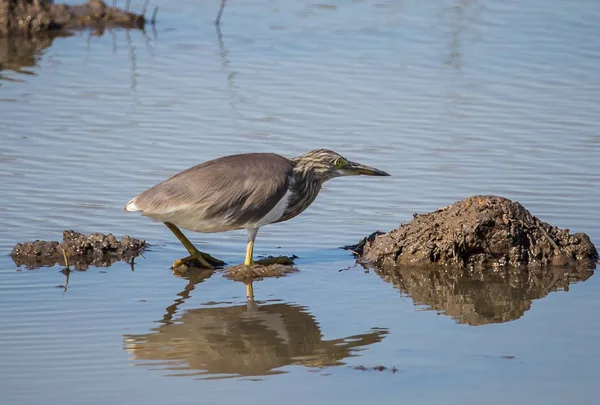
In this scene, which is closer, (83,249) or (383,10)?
(83,249)

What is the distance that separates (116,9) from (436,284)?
1310 cm

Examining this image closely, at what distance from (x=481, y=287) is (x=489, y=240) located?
0.56 m

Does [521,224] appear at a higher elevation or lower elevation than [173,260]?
higher

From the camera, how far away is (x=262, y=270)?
31.4ft

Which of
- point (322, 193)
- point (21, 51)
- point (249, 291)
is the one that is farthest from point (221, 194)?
point (21, 51)

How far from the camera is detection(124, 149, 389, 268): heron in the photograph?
9.56 meters

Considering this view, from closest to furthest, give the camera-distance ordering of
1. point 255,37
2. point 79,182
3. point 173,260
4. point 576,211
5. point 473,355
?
point 473,355 < point 173,260 < point 576,211 < point 79,182 < point 255,37

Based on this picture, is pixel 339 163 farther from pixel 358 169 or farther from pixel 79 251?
pixel 79 251

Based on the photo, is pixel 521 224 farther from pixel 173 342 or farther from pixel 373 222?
pixel 173 342

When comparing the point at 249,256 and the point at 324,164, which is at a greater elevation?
the point at 324,164

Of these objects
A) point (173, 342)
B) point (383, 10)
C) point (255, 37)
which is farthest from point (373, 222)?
point (383, 10)

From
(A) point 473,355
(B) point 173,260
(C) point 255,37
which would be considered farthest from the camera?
(C) point 255,37

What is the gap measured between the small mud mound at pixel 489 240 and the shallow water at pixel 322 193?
445 millimetres

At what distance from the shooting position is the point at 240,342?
315 inches
